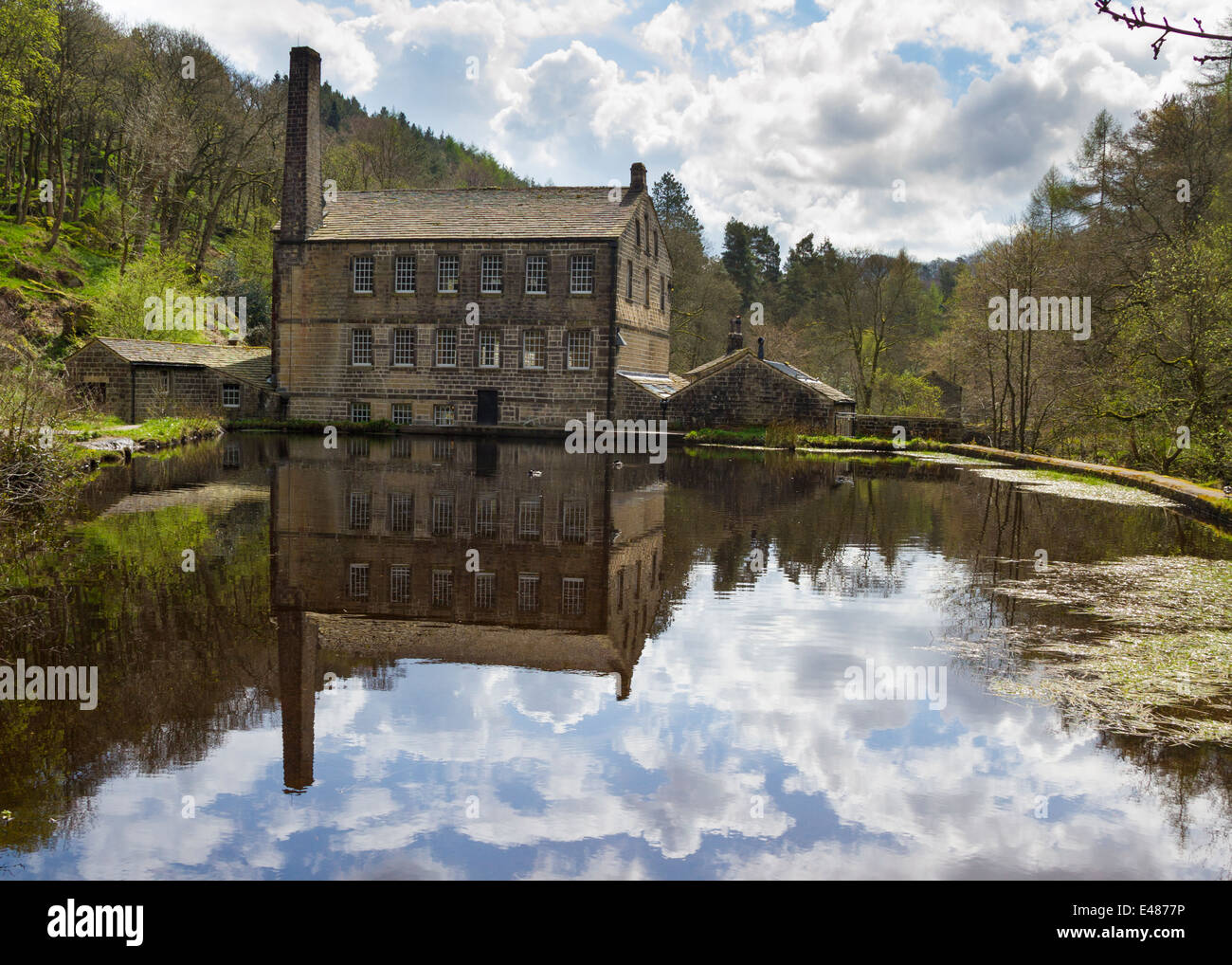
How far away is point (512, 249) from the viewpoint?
41875 millimetres

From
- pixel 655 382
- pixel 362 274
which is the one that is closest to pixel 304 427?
pixel 362 274

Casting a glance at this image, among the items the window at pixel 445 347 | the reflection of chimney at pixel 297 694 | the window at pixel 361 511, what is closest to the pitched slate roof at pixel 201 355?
the window at pixel 445 347

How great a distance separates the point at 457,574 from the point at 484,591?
2.58ft

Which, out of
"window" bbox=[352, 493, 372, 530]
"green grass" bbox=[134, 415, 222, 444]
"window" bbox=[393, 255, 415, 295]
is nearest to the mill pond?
"window" bbox=[352, 493, 372, 530]

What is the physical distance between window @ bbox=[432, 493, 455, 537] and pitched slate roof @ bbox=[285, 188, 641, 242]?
26.0 metres

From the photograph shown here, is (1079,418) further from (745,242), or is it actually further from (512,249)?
(745,242)

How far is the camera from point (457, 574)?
10.5 metres

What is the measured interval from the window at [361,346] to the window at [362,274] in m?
1.71

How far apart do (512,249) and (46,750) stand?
3818 centimetres

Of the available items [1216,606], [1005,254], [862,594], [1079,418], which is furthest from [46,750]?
[1005,254]

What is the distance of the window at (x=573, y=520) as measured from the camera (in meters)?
13.5

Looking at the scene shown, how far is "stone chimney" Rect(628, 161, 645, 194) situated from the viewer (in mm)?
43375

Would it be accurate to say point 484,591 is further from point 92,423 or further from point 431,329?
point 431,329
